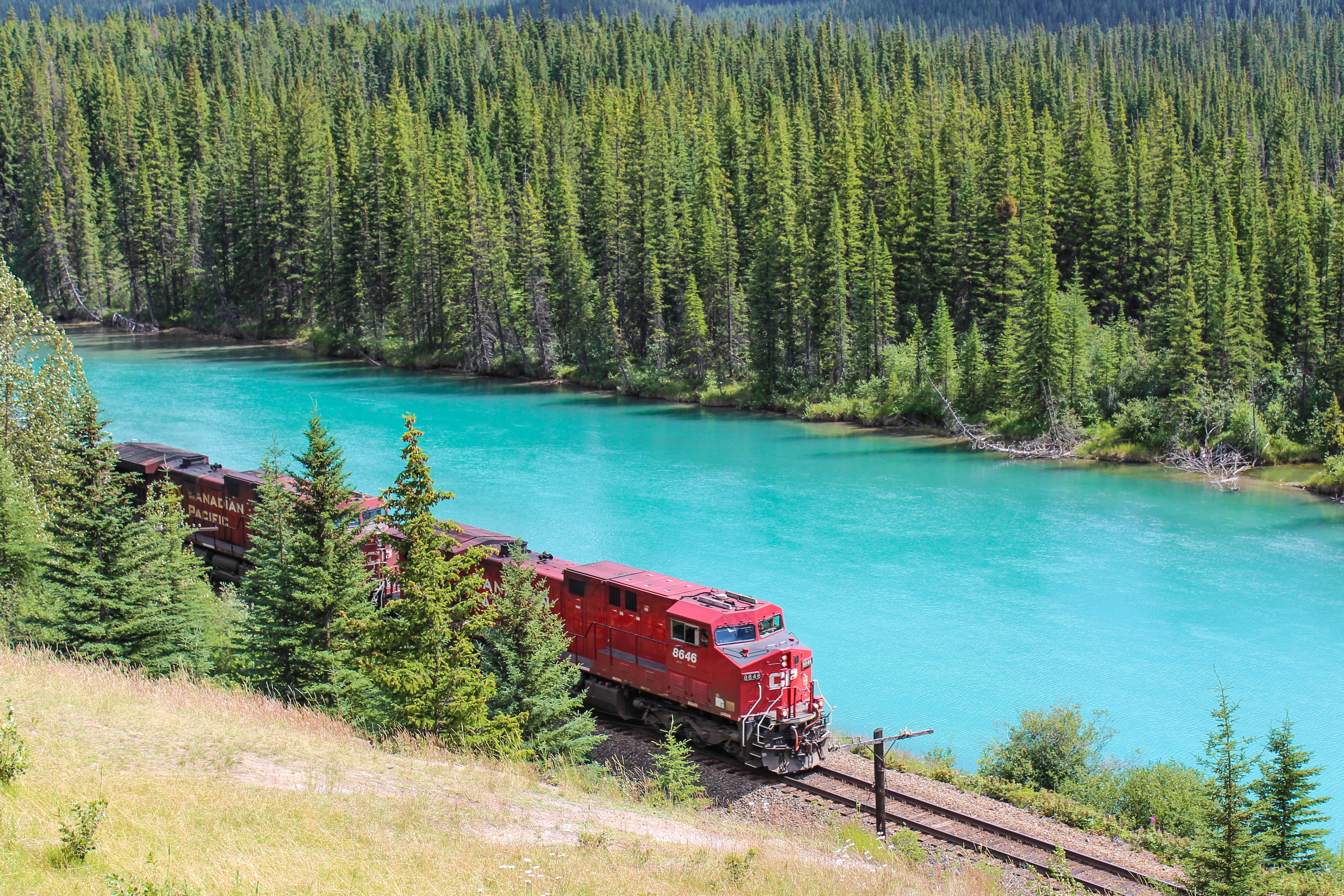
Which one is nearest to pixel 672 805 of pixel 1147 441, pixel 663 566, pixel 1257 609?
pixel 663 566

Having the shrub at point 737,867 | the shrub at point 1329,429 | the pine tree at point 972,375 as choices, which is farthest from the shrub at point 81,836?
the pine tree at point 972,375

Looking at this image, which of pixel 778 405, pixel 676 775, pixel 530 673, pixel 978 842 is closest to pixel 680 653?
pixel 676 775

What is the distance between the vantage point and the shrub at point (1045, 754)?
25.6 m

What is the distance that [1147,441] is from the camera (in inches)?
2501

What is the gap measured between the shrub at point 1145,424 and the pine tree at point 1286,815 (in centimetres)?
4651

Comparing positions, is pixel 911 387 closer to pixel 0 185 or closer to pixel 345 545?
pixel 345 545

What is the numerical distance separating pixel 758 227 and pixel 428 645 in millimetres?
72065

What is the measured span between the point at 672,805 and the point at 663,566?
2294cm

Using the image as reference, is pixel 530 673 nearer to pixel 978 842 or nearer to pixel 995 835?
pixel 978 842

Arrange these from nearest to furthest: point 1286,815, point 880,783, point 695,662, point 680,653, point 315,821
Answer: point 315,821
point 1286,815
point 880,783
point 695,662
point 680,653

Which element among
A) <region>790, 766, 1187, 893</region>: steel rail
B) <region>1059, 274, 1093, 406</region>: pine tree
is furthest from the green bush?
<region>790, 766, 1187, 893</region>: steel rail

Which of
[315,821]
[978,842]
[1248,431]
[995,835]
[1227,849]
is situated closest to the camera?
[315,821]

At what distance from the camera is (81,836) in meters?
11.7

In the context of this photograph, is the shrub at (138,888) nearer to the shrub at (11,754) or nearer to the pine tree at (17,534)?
the shrub at (11,754)
